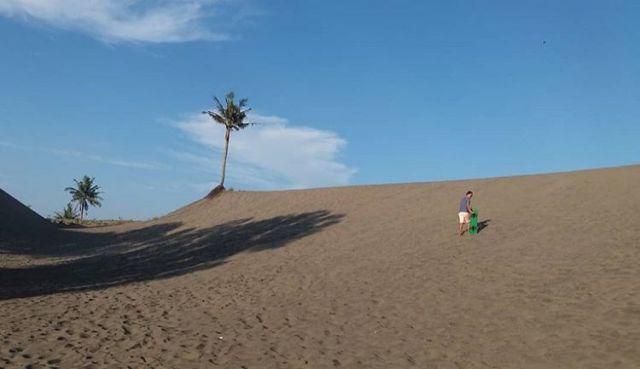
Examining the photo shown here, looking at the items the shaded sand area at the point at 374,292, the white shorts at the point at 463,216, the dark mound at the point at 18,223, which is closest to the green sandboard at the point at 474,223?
the white shorts at the point at 463,216

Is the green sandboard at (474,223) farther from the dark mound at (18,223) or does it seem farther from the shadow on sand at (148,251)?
the dark mound at (18,223)

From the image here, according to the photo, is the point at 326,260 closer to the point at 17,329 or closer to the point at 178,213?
the point at 17,329

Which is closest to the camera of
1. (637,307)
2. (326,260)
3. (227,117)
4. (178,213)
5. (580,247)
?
(637,307)

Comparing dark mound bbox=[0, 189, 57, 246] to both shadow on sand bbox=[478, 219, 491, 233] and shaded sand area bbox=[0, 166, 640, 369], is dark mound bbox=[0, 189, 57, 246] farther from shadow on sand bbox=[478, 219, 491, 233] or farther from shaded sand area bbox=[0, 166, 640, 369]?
Answer: shadow on sand bbox=[478, 219, 491, 233]

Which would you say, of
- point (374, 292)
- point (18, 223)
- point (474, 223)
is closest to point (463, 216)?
point (474, 223)

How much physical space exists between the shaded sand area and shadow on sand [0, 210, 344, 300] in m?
0.20

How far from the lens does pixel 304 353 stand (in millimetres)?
8547

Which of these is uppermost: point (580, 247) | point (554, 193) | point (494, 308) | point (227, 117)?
point (227, 117)

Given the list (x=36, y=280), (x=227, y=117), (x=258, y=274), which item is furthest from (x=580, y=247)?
(x=227, y=117)

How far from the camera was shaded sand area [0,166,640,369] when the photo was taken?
8.30 m

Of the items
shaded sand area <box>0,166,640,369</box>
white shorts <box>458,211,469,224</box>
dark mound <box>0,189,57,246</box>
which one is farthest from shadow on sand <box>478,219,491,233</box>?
dark mound <box>0,189,57,246</box>

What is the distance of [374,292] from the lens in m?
13.0

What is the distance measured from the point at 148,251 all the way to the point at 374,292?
56.4 feet

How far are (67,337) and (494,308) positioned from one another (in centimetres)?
808
